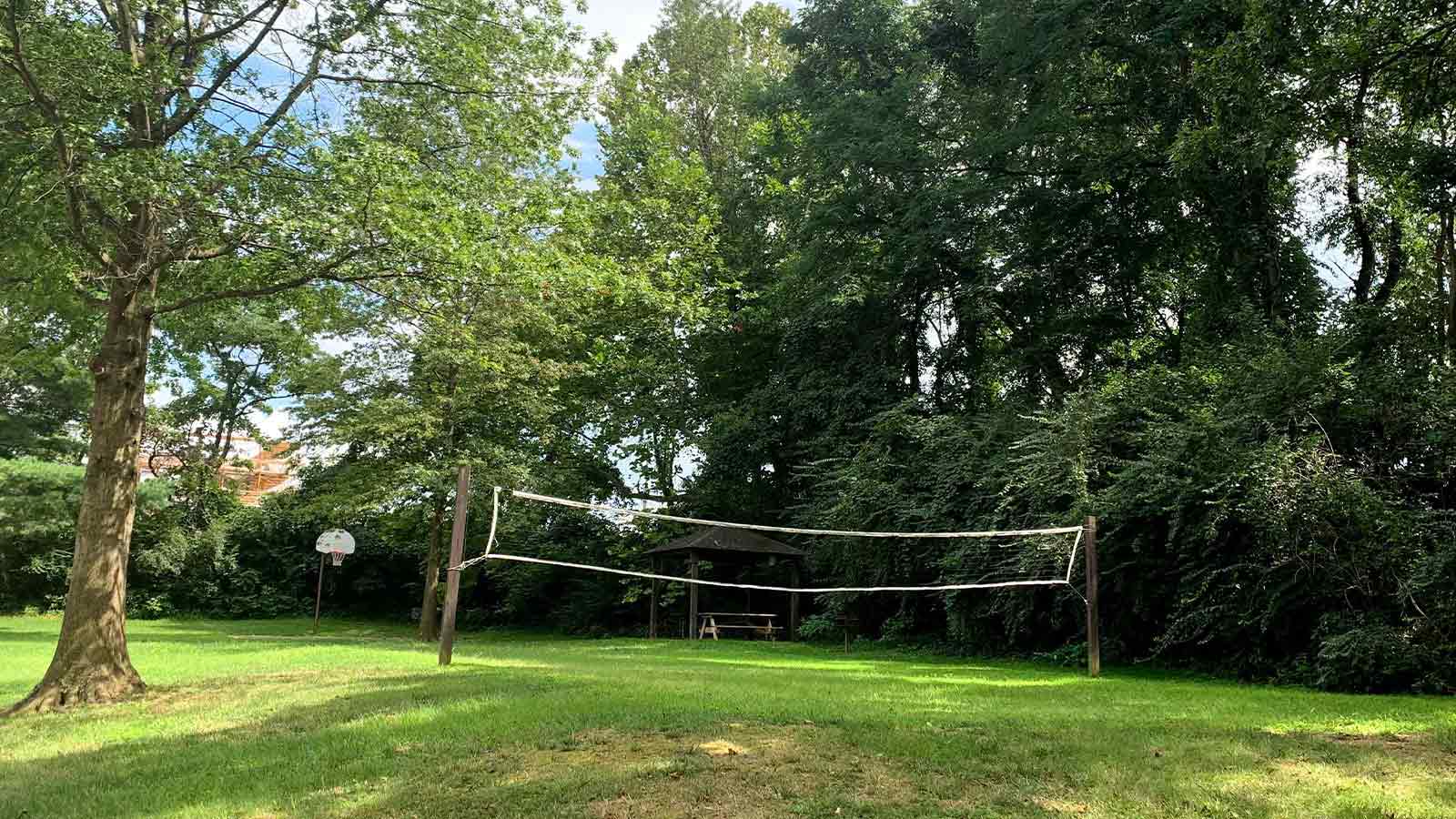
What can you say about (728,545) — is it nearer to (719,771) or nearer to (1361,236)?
(1361,236)

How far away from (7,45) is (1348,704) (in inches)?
458

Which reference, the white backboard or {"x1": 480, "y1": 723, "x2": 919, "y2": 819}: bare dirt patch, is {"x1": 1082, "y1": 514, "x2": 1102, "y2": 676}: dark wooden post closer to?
{"x1": 480, "y1": 723, "x2": 919, "y2": 819}: bare dirt patch

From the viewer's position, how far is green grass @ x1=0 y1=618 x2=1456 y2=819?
423 centimetres

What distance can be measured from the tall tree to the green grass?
7.33 feet

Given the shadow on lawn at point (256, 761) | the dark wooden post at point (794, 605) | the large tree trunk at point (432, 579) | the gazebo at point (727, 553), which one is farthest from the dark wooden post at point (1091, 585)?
the large tree trunk at point (432, 579)

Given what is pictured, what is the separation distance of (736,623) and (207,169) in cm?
1507

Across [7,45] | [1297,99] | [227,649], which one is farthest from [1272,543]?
[227,649]

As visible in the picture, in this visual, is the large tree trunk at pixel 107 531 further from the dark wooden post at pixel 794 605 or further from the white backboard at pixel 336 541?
the white backboard at pixel 336 541

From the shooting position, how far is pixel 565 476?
2044cm

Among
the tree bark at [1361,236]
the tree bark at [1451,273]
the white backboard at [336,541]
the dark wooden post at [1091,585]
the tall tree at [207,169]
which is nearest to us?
the tall tree at [207,169]

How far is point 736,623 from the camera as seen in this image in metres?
20.7

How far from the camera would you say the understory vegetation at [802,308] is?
8.55 metres

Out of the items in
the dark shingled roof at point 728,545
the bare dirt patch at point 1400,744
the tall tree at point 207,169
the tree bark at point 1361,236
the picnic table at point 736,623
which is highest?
the tree bark at point 1361,236

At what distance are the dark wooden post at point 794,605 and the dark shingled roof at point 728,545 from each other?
398mm
